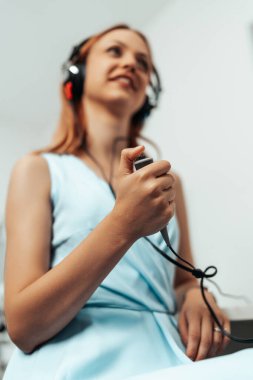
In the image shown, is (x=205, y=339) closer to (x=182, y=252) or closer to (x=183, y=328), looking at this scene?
(x=183, y=328)

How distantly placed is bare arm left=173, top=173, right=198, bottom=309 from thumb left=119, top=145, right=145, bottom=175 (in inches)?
13.5

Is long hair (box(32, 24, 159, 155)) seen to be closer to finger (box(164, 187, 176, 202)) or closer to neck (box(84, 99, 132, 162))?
neck (box(84, 99, 132, 162))

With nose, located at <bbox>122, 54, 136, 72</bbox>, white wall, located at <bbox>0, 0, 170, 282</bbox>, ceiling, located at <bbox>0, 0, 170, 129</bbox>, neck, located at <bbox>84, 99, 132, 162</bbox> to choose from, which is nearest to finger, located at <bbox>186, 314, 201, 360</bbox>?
neck, located at <bbox>84, 99, 132, 162</bbox>

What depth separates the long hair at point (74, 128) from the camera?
33.7 inches

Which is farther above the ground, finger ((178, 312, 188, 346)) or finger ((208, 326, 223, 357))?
finger ((178, 312, 188, 346))

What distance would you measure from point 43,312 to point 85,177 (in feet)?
0.98

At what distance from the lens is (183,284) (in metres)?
0.80

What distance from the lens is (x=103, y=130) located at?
89cm

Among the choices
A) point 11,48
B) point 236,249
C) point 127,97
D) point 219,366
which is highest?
point 11,48

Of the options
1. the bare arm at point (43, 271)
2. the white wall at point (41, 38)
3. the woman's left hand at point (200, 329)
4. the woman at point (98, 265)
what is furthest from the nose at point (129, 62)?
the white wall at point (41, 38)

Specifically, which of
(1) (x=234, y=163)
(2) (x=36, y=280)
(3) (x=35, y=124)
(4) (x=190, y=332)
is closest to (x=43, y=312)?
(2) (x=36, y=280)

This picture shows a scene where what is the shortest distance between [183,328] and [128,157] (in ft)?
1.07

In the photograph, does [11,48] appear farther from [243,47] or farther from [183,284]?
[183,284]

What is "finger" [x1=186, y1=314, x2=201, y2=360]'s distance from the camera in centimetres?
58
